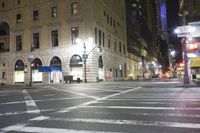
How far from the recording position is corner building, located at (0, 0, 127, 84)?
5797 cm

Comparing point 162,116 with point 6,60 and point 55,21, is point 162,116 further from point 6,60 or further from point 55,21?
point 6,60

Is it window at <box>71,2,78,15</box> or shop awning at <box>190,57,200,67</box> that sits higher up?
window at <box>71,2,78,15</box>

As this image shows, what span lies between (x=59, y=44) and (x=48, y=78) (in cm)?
738

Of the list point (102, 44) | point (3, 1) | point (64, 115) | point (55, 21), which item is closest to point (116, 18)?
point (102, 44)

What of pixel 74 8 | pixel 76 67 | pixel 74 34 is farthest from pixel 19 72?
pixel 74 8

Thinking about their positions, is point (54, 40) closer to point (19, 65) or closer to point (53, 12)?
point (53, 12)

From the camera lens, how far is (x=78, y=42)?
58.3 m

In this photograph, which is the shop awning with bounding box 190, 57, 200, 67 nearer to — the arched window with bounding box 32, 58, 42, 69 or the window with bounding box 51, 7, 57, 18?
the window with bounding box 51, 7, 57, 18

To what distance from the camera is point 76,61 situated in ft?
191

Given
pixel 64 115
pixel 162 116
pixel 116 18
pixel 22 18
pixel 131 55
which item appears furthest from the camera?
pixel 131 55

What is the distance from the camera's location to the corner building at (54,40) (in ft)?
190

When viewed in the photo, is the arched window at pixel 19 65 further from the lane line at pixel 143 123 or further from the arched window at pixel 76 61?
the lane line at pixel 143 123

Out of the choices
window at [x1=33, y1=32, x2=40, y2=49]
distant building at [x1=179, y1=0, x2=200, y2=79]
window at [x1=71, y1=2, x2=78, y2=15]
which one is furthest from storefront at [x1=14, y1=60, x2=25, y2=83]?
distant building at [x1=179, y1=0, x2=200, y2=79]

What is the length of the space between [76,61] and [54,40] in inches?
295
